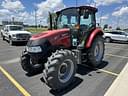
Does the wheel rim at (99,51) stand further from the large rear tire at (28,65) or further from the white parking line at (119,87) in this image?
the large rear tire at (28,65)

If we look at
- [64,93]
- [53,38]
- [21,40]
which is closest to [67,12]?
[53,38]

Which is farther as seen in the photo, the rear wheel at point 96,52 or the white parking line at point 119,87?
Answer: the rear wheel at point 96,52

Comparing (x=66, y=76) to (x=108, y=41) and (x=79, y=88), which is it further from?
(x=108, y=41)

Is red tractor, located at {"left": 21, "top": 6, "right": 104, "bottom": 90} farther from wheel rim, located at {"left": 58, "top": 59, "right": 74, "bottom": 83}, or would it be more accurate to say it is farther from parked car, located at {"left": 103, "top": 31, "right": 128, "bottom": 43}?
parked car, located at {"left": 103, "top": 31, "right": 128, "bottom": 43}

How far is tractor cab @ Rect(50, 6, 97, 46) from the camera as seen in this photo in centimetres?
690

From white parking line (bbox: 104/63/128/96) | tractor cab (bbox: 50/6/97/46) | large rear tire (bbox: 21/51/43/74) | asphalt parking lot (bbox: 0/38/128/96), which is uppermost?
tractor cab (bbox: 50/6/97/46)

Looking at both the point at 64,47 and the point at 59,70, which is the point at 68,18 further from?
the point at 59,70

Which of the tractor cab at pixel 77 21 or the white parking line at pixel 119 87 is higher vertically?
the tractor cab at pixel 77 21

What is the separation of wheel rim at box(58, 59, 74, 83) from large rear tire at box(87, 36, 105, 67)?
1805mm

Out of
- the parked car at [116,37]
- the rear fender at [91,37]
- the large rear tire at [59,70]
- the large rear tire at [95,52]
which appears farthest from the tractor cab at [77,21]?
the parked car at [116,37]

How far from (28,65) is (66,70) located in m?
1.68

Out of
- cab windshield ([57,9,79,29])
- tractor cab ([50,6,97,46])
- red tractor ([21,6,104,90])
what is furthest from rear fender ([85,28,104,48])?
cab windshield ([57,9,79,29])

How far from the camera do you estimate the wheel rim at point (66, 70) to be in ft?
18.1

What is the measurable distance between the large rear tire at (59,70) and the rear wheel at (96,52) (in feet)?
5.88
